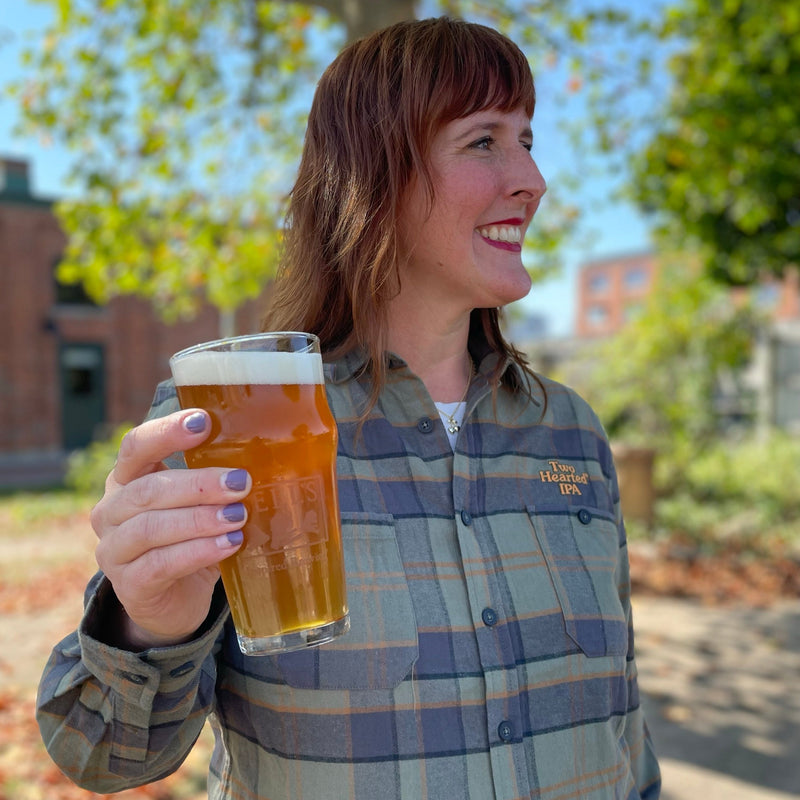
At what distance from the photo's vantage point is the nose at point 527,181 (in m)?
1.51

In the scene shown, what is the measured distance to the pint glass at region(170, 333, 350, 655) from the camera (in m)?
1.00

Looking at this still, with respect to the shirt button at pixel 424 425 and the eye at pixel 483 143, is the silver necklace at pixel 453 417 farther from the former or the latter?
the eye at pixel 483 143

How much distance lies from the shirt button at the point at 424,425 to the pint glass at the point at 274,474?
0.41 metres

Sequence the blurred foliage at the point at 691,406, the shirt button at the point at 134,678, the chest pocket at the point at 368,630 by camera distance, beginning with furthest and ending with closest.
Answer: the blurred foliage at the point at 691,406 → the chest pocket at the point at 368,630 → the shirt button at the point at 134,678

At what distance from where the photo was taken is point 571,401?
174cm

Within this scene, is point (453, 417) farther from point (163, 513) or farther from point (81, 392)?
point (81, 392)

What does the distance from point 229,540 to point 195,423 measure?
0.15 metres

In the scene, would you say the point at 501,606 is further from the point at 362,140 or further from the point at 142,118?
the point at 142,118

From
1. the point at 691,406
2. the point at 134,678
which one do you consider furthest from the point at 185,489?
the point at 691,406

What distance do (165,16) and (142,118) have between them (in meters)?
0.91

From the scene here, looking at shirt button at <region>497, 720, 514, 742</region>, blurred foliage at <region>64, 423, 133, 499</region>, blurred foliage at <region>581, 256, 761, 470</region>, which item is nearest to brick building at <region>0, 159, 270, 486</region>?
blurred foliage at <region>64, 423, 133, 499</region>

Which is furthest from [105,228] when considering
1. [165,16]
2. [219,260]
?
[165,16]

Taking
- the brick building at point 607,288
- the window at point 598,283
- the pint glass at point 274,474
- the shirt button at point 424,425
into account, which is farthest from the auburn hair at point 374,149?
the window at point 598,283

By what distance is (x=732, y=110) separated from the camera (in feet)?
18.9
